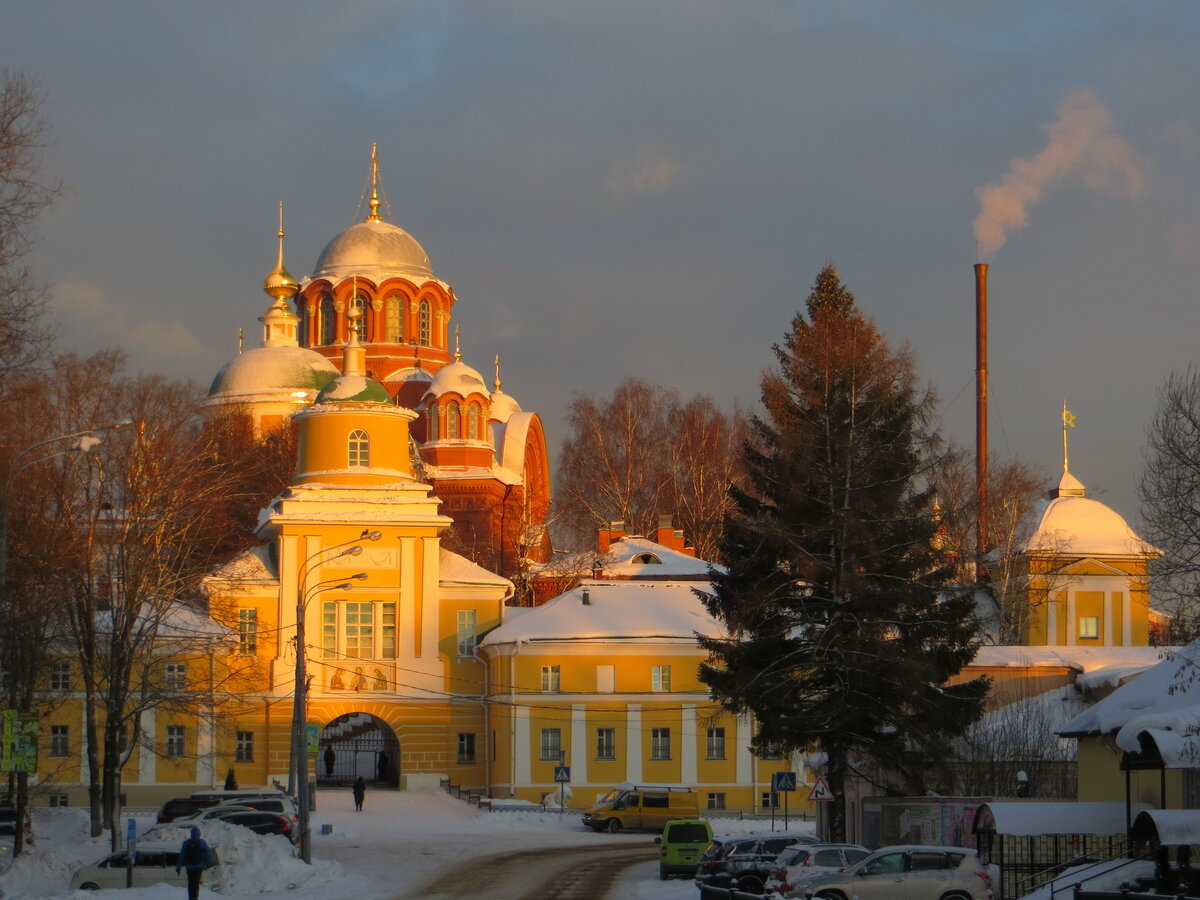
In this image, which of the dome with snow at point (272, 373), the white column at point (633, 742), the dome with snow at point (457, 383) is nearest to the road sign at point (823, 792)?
the white column at point (633, 742)

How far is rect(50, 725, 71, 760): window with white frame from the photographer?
53312 millimetres

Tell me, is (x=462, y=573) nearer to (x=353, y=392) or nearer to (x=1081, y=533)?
(x=353, y=392)

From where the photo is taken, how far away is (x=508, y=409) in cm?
8519

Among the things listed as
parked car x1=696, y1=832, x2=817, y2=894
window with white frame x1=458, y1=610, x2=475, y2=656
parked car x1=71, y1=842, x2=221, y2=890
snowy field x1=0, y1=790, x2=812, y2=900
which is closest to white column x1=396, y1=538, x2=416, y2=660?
window with white frame x1=458, y1=610, x2=475, y2=656

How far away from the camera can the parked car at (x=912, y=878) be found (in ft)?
82.7

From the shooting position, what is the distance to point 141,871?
29219mm

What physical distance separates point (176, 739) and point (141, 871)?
84.1ft

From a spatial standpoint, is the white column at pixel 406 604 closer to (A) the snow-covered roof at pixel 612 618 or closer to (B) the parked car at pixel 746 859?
(A) the snow-covered roof at pixel 612 618

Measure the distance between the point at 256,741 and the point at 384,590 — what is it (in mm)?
5702

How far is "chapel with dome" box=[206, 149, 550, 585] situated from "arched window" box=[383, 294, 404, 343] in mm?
45

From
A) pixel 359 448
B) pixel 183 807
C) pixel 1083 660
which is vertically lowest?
pixel 183 807

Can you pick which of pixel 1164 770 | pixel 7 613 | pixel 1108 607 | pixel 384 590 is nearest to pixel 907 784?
pixel 1164 770

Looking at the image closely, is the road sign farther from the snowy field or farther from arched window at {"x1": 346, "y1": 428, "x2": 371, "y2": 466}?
arched window at {"x1": 346, "y1": 428, "x2": 371, "y2": 466}

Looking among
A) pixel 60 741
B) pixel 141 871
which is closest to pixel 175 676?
pixel 60 741
